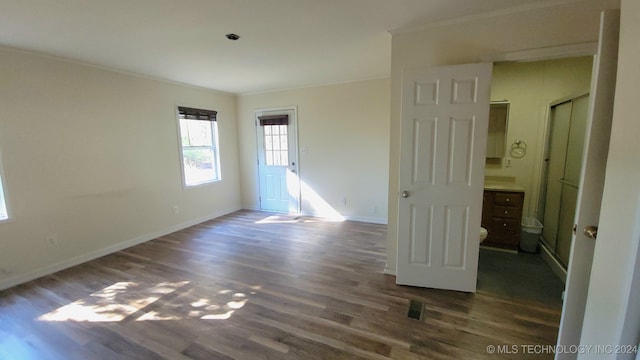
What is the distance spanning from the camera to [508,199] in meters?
3.30

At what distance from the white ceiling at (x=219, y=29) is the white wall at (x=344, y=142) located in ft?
3.26

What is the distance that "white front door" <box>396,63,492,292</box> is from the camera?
87.7 inches

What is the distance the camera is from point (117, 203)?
3.63 metres

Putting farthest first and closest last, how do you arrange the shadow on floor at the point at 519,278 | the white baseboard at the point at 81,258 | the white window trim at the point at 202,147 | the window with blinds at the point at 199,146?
1. the window with blinds at the point at 199,146
2. the white window trim at the point at 202,147
3. the white baseboard at the point at 81,258
4. the shadow on floor at the point at 519,278

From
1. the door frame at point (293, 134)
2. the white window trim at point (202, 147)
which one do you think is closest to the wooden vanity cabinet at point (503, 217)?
the door frame at point (293, 134)

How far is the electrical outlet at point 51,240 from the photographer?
3.02 meters

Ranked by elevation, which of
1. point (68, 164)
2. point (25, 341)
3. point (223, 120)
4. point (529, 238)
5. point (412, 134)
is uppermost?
point (223, 120)

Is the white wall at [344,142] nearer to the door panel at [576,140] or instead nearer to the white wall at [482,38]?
the white wall at [482,38]

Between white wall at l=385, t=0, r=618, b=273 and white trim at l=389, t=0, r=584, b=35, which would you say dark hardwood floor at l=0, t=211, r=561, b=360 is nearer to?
white wall at l=385, t=0, r=618, b=273

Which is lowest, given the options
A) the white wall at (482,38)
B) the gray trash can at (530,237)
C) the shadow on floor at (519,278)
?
the shadow on floor at (519,278)

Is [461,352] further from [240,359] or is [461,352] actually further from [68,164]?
[68,164]

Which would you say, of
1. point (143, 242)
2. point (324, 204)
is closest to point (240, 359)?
point (143, 242)

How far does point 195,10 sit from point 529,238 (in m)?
4.16

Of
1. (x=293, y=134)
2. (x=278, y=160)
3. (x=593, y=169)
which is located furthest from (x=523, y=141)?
(x=278, y=160)
